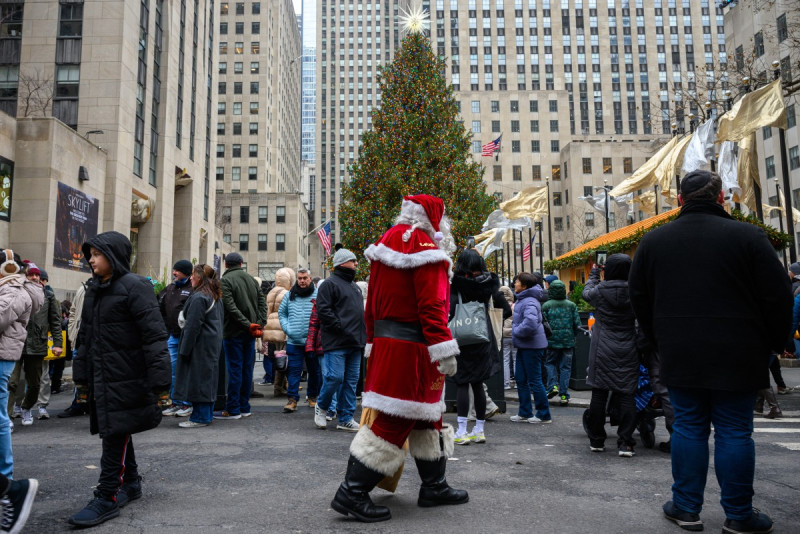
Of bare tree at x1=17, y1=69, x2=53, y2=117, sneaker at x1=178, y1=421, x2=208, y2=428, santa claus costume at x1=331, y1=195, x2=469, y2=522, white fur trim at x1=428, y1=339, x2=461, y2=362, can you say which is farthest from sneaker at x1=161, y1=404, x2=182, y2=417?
bare tree at x1=17, y1=69, x2=53, y2=117

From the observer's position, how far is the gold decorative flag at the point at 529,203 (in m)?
25.8

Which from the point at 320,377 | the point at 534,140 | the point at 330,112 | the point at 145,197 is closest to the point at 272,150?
the point at 534,140

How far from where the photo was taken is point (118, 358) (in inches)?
166

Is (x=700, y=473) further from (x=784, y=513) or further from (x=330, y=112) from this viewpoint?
(x=330, y=112)

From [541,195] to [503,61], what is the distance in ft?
265

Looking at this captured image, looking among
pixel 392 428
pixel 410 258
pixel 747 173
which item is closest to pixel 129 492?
pixel 392 428

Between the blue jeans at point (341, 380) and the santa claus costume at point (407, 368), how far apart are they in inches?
124

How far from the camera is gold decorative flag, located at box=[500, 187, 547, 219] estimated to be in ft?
84.7

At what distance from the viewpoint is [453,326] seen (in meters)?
6.73

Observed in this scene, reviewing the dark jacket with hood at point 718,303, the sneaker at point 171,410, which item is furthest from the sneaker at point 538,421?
the sneaker at point 171,410

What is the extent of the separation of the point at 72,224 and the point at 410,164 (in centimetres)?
1557

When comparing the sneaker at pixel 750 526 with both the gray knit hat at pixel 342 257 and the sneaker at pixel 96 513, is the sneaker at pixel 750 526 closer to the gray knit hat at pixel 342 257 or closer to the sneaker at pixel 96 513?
the sneaker at pixel 96 513

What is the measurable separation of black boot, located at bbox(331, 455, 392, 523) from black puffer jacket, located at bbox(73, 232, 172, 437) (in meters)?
1.38

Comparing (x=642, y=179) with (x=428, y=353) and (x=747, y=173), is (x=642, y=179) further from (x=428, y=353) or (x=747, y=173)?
(x=428, y=353)
